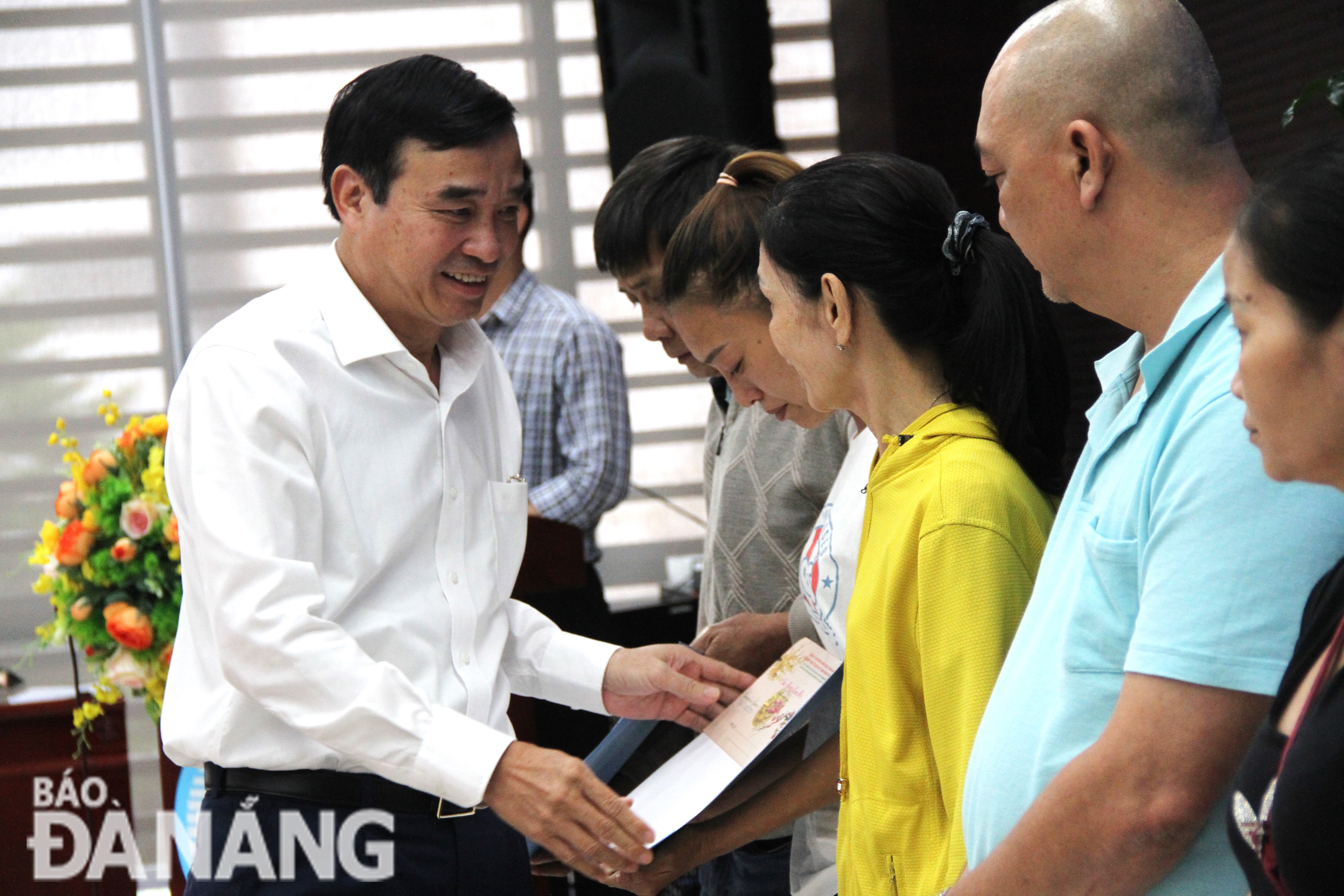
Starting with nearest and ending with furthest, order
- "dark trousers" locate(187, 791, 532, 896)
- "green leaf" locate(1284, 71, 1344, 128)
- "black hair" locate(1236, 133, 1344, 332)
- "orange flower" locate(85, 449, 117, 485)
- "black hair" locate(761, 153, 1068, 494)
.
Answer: "black hair" locate(1236, 133, 1344, 332)
"black hair" locate(761, 153, 1068, 494)
"dark trousers" locate(187, 791, 532, 896)
"green leaf" locate(1284, 71, 1344, 128)
"orange flower" locate(85, 449, 117, 485)

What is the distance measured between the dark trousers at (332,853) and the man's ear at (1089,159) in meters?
1.10

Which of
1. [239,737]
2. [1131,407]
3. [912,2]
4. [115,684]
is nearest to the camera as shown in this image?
[1131,407]

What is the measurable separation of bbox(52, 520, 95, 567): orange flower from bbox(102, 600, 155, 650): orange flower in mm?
123

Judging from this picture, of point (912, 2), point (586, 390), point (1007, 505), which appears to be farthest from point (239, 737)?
point (912, 2)

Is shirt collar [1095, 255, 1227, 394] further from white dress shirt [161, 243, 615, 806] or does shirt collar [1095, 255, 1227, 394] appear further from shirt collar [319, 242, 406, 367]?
shirt collar [319, 242, 406, 367]

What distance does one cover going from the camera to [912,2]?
3.25 metres

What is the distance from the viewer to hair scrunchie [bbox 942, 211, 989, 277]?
1.40 meters

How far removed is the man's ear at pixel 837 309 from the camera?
56.7 inches

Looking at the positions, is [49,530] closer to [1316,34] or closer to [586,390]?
[586,390]

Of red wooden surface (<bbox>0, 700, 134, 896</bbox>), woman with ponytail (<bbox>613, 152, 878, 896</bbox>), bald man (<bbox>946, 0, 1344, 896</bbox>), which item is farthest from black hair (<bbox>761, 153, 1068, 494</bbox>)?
red wooden surface (<bbox>0, 700, 134, 896</bbox>)

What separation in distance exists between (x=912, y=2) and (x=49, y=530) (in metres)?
2.42

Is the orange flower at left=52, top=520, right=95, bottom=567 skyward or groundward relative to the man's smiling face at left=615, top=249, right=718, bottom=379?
groundward

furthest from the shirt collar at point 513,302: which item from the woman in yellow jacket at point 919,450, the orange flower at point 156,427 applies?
the woman in yellow jacket at point 919,450

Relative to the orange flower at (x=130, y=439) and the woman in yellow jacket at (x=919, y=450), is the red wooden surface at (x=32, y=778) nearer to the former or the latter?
the orange flower at (x=130, y=439)
